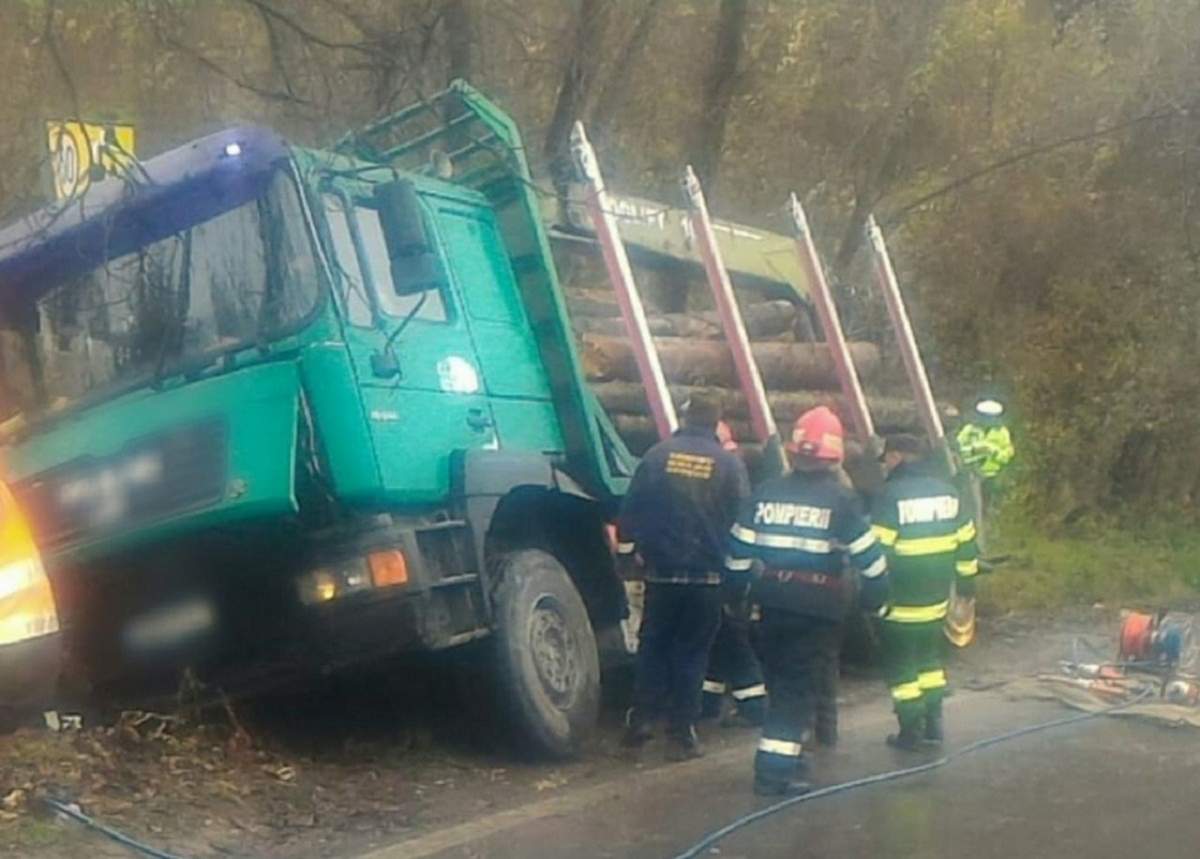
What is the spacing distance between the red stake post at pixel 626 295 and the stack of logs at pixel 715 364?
0.10 m

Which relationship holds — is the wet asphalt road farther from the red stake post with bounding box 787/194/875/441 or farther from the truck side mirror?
the red stake post with bounding box 787/194/875/441

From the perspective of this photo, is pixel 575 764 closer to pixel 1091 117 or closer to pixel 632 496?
pixel 632 496

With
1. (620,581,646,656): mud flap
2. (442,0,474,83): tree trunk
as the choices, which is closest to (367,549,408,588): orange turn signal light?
(620,581,646,656): mud flap

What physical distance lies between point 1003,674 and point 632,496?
4029 mm

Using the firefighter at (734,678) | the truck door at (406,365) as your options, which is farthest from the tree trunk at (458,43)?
the truck door at (406,365)

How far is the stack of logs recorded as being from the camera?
9.38 m

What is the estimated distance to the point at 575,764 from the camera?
842cm

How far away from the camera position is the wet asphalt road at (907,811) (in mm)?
6695

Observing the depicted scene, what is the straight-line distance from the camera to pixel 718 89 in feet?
50.7

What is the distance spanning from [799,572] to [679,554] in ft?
2.57

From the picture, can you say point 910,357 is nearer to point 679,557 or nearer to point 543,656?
point 679,557

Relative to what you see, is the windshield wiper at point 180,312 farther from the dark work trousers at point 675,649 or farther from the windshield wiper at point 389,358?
the dark work trousers at point 675,649

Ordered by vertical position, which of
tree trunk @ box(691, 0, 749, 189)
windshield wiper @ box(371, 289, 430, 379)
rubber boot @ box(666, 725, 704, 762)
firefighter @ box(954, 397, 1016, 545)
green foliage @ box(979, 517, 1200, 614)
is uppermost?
tree trunk @ box(691, 0, 749, 189)

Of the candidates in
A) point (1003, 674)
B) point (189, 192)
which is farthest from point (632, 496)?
point (1003, 674)
